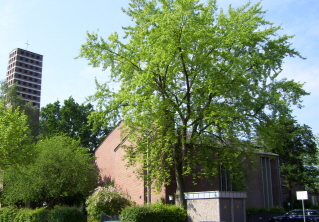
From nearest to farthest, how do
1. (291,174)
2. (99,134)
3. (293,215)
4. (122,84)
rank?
(122,84) → (293,215) → (291,174) → (99,134)

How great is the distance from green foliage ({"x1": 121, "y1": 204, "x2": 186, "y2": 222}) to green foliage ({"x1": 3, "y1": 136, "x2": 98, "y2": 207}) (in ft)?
30.7

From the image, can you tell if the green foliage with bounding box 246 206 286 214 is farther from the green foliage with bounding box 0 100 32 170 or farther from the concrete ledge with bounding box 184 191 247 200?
the green foliage with bounding box 0 100 32 170

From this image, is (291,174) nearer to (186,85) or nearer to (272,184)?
(272,184)

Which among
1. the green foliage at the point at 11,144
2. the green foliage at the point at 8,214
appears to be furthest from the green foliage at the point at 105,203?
the green foliage at the point at 11,144

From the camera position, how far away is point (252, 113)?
23.8m

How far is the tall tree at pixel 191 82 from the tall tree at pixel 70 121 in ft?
108

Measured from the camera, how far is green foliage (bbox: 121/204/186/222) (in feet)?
72.5

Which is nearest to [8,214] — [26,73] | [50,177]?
[50,177]

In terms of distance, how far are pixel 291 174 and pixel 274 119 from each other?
92.8 ft

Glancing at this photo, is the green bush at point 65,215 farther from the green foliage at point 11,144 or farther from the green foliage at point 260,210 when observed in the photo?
the green foliage at point 260,210

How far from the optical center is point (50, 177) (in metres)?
29.5

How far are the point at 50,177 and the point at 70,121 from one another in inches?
1131

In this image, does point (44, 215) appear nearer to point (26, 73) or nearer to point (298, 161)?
point (298, 161)

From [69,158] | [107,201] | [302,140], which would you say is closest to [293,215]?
[107,201]
